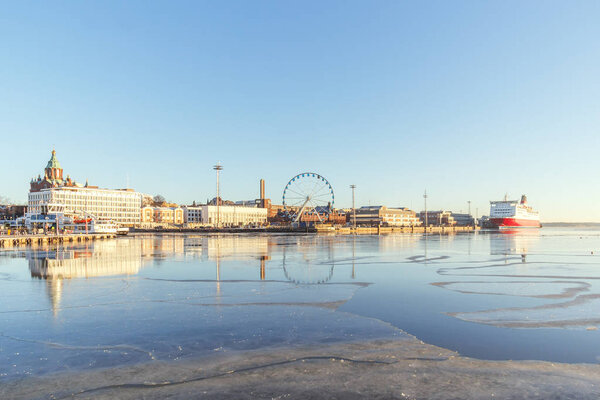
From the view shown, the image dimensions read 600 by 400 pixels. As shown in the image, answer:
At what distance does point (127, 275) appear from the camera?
67.9 feet

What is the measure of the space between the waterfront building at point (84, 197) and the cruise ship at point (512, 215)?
144248mm

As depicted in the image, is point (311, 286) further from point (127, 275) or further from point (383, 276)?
point (127, 275)

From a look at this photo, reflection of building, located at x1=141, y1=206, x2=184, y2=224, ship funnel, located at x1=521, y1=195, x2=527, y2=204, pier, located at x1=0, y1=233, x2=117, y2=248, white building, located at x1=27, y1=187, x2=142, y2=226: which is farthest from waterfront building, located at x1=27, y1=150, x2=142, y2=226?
ship funnel, located at x1=521, y1=195, x2=527, y2=204

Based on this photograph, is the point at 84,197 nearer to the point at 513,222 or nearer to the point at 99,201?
the point at 99,201

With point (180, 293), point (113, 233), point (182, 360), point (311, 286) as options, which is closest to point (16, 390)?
point (182, 360)

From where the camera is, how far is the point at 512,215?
169 metres

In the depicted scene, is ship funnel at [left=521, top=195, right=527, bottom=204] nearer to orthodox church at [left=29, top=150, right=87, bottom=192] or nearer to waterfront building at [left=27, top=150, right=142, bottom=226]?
waterfront building at [left=27, top=150, right=142, bottom=226]

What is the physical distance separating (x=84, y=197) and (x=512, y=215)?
16537 cm

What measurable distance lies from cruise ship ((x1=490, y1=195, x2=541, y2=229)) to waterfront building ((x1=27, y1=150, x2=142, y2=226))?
14425cm

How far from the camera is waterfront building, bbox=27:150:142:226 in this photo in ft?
534

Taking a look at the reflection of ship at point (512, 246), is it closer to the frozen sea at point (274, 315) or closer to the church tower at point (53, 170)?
the frozen sea at point (274, 315)

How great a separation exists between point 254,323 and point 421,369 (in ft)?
15.6

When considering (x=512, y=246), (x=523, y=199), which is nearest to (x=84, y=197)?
(x=512, y=246)

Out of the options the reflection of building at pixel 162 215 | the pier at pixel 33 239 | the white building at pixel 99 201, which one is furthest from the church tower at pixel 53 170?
the pier at pixel 33 239
